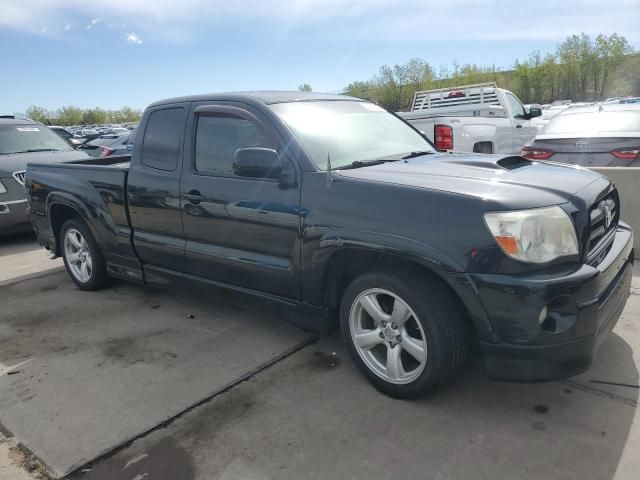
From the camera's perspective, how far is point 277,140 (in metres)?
3.45

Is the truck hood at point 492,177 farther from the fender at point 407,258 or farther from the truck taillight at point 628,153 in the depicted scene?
the truck taillight at point 628,153

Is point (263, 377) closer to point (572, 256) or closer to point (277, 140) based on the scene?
point (277, 140)

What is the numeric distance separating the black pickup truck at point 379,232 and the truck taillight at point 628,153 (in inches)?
124

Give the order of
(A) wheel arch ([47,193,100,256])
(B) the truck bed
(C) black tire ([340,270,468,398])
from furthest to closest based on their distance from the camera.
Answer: (A) wheel arch ([47,193,100,256]) < (B) the truck bed < (C) black tire ([340,270,468,398])

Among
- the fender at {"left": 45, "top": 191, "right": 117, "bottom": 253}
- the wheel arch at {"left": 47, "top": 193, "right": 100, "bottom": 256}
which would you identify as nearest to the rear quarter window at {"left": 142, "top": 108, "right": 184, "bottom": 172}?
the fender at {"left": 45, "top": 191, "right": 117, "bottom": 253}

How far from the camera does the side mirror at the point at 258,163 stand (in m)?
3.26

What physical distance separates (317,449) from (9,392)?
2122mm

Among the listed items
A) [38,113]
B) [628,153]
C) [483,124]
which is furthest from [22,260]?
[38,113]

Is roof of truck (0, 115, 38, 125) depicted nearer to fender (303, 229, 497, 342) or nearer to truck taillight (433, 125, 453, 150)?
truck taillight (433, 125, 453, 150)

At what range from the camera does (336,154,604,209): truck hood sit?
106 inches

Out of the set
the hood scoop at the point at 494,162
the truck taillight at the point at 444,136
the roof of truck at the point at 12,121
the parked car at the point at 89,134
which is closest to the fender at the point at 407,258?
the hood scoop at the point at 494,162

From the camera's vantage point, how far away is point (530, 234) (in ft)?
8.42

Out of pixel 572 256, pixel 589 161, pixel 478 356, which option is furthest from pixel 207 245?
pixel 589 161

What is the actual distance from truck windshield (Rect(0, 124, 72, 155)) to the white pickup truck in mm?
6316
